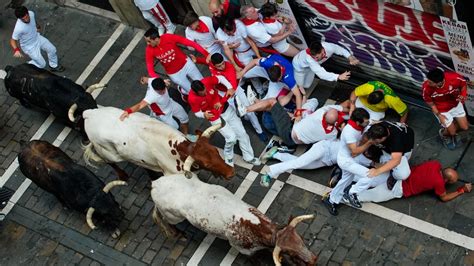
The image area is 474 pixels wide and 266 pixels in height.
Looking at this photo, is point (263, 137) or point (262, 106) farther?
point (263, 137)

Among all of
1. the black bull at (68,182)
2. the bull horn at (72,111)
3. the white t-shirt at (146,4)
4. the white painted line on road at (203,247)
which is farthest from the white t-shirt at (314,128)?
the white t-shirt at (146,4)

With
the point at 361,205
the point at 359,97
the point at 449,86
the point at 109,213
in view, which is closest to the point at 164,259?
the point at 109,213

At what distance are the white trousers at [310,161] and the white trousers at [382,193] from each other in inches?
33.9

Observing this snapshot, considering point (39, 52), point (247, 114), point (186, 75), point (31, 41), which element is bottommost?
point (247, 114)

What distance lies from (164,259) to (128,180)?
6.16 feet

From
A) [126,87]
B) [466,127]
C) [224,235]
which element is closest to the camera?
[224,235]

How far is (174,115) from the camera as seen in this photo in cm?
1407

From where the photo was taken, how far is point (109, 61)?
1648 centimetres

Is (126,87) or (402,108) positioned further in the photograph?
(126,87)

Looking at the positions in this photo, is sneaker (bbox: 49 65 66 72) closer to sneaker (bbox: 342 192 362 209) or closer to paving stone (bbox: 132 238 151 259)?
paving stone (bbox: 132 238 151 259)

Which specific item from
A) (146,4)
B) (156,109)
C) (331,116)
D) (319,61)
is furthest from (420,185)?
(146,4)

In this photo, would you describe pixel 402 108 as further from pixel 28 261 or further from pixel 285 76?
pixel 28 261

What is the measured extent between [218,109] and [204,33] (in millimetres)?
2028

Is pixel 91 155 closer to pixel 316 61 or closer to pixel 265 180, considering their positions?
pixel 265 180
